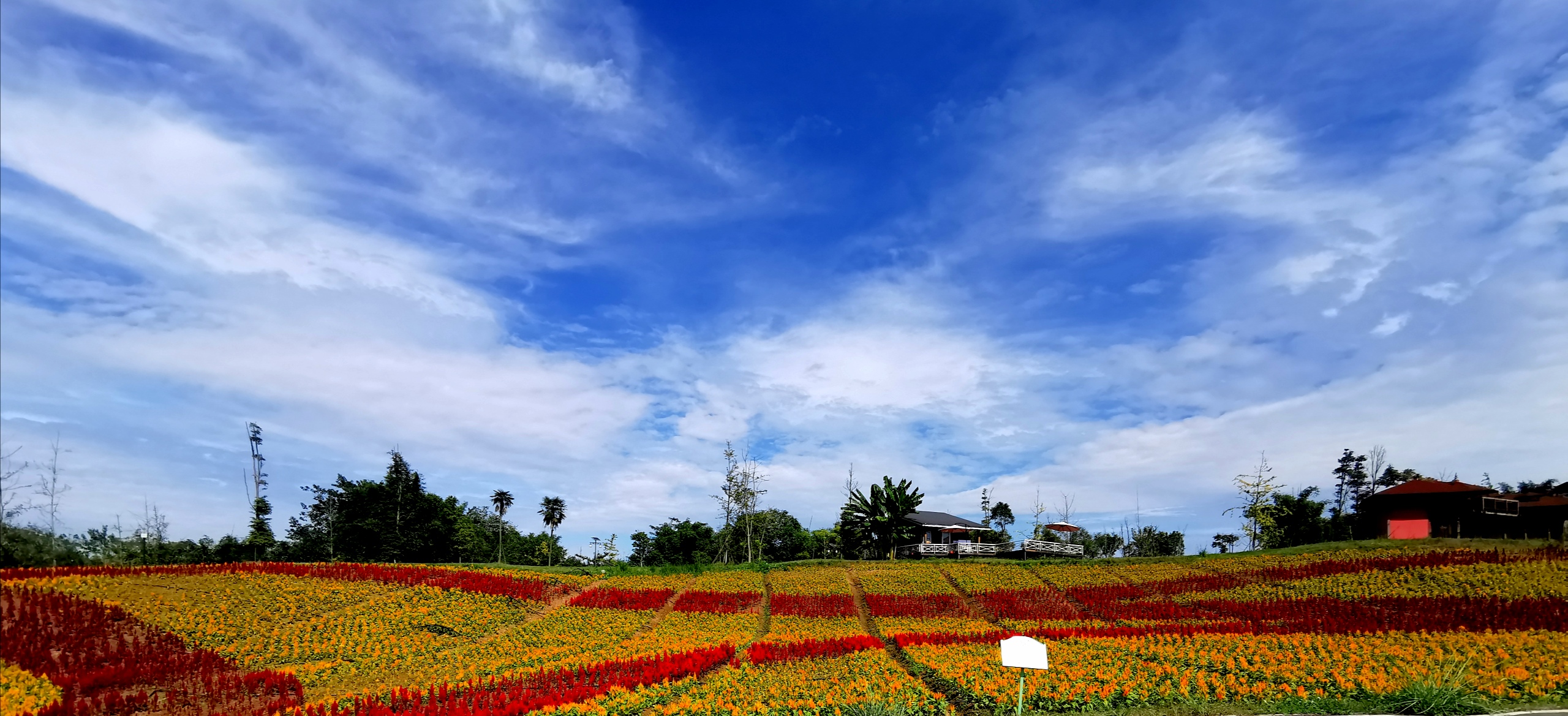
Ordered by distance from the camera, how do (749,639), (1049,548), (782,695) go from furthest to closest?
(1049,548)
(749,639)
(782,695)

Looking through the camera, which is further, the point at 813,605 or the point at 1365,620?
the point at 813,605

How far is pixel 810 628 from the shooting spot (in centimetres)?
2652

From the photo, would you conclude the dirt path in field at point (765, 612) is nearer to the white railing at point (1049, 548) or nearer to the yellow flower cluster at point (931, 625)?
the yellow flower cluster at point (931, 625)

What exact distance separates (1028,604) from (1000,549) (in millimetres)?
19767

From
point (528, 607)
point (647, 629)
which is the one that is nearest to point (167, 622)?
point (528, 607)

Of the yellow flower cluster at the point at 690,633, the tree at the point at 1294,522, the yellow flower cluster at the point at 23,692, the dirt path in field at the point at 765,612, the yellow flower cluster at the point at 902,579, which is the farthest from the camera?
the tree at the point at 1294,522

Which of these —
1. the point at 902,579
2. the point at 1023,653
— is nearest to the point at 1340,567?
the point at 902,579

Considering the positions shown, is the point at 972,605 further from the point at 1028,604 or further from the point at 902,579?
the point at 902,579

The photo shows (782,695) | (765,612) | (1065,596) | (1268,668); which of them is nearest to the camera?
(782,695)

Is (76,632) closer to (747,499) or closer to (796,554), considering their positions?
(747,499)

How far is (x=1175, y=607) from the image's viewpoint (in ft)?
88.8

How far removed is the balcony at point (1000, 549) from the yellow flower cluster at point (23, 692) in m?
41.7

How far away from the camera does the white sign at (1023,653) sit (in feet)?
33.9

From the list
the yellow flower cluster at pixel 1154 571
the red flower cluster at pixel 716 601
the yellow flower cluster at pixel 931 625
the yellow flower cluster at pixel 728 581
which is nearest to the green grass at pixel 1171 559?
the yellow flower cluster at pixel 1154 571
